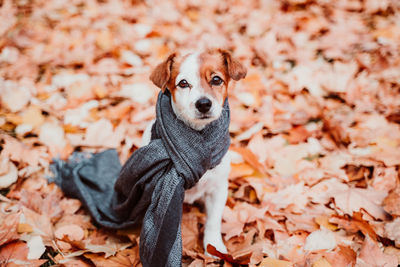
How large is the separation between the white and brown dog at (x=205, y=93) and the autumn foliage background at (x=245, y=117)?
0.73 ft

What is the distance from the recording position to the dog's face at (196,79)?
207 cm

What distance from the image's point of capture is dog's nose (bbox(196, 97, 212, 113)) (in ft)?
6.50

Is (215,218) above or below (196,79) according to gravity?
below

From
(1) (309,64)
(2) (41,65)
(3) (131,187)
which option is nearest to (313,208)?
(3) (131,187)

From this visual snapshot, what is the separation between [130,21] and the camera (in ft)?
15.5

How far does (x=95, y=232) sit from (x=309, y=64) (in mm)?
3228

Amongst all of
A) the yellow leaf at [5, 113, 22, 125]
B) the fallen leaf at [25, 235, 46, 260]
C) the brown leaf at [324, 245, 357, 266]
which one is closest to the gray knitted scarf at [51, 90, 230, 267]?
the fallen leaf at [25, 235, 46, 260]

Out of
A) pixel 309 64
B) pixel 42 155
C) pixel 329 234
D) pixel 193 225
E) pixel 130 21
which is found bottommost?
pixel 193 225

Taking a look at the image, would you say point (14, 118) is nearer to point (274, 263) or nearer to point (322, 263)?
point (274, 263)

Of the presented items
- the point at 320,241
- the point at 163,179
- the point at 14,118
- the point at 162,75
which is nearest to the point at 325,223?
the point at 320,241

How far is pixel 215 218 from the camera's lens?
237 centimetres

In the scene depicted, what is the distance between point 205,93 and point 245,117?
1.36 m

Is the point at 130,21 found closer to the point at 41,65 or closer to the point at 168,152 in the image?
the point at 41,65

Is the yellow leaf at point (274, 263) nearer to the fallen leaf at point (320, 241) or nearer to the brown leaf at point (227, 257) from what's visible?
the brown leaf at point (227, 257)
